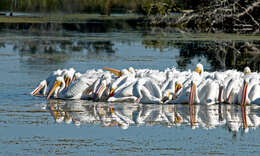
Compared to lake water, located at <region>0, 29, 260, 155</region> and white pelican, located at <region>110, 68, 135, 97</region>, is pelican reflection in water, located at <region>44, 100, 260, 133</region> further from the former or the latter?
white pelican, located at <region>110, 68, 135, 97</region>

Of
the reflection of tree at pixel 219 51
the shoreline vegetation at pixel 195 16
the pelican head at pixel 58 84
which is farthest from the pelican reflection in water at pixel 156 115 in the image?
the shoreline vegetation at pixel 195 16

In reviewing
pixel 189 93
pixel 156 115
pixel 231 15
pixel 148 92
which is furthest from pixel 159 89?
pixel 231 15

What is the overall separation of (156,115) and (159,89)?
132 cm

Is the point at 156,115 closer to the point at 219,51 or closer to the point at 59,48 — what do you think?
the point at 219,51

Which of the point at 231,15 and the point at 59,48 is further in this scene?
the point at 231,15

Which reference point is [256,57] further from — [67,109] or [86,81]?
[67,109]

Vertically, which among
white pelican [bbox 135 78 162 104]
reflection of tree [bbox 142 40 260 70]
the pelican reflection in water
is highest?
white pelican [bbox 135 78 162 104]

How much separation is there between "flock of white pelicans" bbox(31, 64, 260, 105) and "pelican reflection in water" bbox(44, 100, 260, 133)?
171 mm

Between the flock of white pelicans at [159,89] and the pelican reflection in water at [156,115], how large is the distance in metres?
0.17

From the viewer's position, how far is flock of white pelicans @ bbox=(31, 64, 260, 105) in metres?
11.4

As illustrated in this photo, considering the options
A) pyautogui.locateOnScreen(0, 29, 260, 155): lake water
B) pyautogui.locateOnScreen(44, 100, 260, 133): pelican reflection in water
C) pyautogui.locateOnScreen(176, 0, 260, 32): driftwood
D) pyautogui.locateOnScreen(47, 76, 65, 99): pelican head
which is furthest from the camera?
pyautogui.locateOnScreen(176, 0, 260, 32): driftwood

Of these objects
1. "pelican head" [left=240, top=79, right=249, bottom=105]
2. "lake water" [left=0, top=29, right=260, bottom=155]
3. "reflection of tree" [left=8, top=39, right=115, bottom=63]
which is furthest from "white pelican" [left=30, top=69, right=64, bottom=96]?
"reflection of tree" [left=8, top=39, right=115, bottom=63]

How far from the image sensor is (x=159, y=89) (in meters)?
11.5

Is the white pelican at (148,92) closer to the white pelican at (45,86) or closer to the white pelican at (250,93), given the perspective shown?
the white pelican at (250,93)
